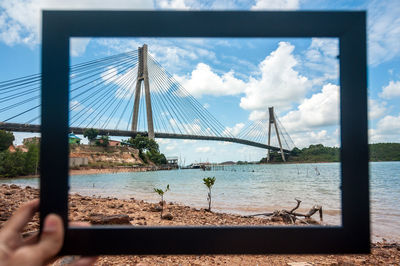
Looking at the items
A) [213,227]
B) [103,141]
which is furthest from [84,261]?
[103,141]

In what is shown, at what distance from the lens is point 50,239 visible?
0.53m

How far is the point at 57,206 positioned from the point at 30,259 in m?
0.12

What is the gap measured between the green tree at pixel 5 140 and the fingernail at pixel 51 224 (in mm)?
27258

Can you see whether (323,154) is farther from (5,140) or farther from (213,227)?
(5,140)

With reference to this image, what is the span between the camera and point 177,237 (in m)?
0.55

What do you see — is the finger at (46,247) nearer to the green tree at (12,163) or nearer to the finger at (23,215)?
the finger at (23,215)

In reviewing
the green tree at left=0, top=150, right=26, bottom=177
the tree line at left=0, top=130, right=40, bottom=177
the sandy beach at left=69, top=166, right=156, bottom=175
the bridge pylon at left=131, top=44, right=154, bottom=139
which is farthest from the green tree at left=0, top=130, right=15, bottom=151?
the bridge pylon at left=131, top=44, right=154, bottom=139

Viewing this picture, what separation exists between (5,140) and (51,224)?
27762mm

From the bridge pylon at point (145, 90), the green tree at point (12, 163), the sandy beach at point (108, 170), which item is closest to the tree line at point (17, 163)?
the green tree at point (12, 163)

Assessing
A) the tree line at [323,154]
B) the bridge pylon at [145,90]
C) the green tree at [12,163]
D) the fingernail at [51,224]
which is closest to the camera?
the fingernail at [51,224]

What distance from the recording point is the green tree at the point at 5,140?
21.9 metres

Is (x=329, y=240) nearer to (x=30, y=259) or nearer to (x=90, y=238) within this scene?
(x=90, y=238)

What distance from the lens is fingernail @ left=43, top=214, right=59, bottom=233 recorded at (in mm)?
531

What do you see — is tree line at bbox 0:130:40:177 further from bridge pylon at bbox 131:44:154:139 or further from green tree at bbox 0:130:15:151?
bridge pylon at bbox 131:44:154:139
